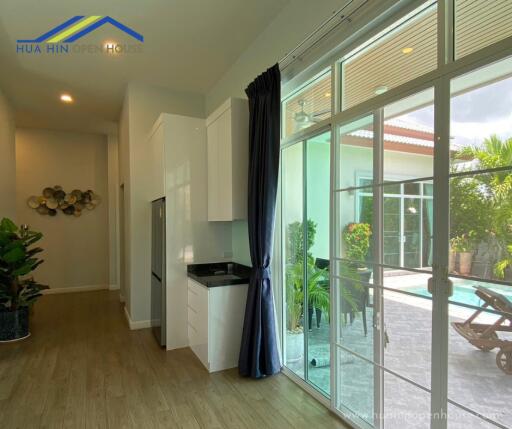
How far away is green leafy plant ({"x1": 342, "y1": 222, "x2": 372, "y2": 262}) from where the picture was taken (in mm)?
2056

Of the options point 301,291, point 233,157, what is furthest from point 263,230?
point 233,157

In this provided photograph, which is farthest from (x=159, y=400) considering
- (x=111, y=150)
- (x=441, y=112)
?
(x=111, y=150)

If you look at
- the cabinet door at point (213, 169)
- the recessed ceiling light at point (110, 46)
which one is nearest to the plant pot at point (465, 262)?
the cabinet door at point (213, 169)

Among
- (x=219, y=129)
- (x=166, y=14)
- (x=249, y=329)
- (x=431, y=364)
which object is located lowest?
(x=249, y=329)

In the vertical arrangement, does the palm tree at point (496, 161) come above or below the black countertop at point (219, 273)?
above

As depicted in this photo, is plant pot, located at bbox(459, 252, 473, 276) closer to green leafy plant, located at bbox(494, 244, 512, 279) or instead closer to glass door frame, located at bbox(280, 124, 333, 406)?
green leafy plant, located at bbox(494, 244, 512, 279)

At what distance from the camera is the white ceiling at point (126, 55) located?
2695mm

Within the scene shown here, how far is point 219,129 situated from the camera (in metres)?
3.29

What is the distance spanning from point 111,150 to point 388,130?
5984mm

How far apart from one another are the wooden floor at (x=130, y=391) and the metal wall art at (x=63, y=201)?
3.19m

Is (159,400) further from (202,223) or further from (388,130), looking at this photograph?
(388,130)

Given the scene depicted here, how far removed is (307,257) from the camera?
268 cm

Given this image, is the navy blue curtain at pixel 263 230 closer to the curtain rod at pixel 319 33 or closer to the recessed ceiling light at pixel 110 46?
the curtain rod at pixel 319 33

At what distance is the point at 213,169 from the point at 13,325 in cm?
298
